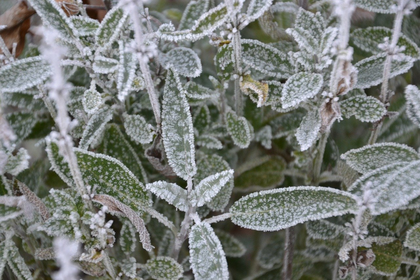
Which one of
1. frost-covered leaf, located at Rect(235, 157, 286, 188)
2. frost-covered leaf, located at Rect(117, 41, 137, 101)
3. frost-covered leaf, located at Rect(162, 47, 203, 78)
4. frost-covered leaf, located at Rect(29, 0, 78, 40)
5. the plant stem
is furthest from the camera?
frost-covered leaf, located at Rect(235, 157, 286, 188)

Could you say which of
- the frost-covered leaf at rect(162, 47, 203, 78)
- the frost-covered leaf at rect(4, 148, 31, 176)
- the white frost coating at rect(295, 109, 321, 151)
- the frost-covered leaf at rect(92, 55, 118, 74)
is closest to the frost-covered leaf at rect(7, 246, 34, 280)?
the frost-covered leaf at rect(4, 148, 31, 176)

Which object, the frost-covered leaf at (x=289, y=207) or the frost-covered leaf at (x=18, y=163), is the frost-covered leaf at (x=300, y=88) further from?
the frost-covered leaf at (x=18, y=163)

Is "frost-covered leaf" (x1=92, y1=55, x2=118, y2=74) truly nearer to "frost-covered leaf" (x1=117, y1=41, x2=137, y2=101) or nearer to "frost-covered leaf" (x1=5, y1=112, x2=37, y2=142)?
"frost-covered leaf" (x1=117, y1=41, x2=137, y2=101)

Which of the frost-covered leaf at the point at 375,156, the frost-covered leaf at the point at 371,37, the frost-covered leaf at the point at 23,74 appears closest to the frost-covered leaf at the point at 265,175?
the frost-covered leaf at the point at 375,156

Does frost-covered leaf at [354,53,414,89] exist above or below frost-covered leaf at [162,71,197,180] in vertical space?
above

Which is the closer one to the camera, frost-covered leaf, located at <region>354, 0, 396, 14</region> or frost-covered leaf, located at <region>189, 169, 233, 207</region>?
frost-covered leaf, located at <region>189, 169, 233, 207</region>

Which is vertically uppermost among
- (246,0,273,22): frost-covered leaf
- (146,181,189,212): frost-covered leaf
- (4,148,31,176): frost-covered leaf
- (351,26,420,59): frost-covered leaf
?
(246,0,273,22): frost-covered leaf

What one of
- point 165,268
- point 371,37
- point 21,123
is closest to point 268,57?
point 371,37
